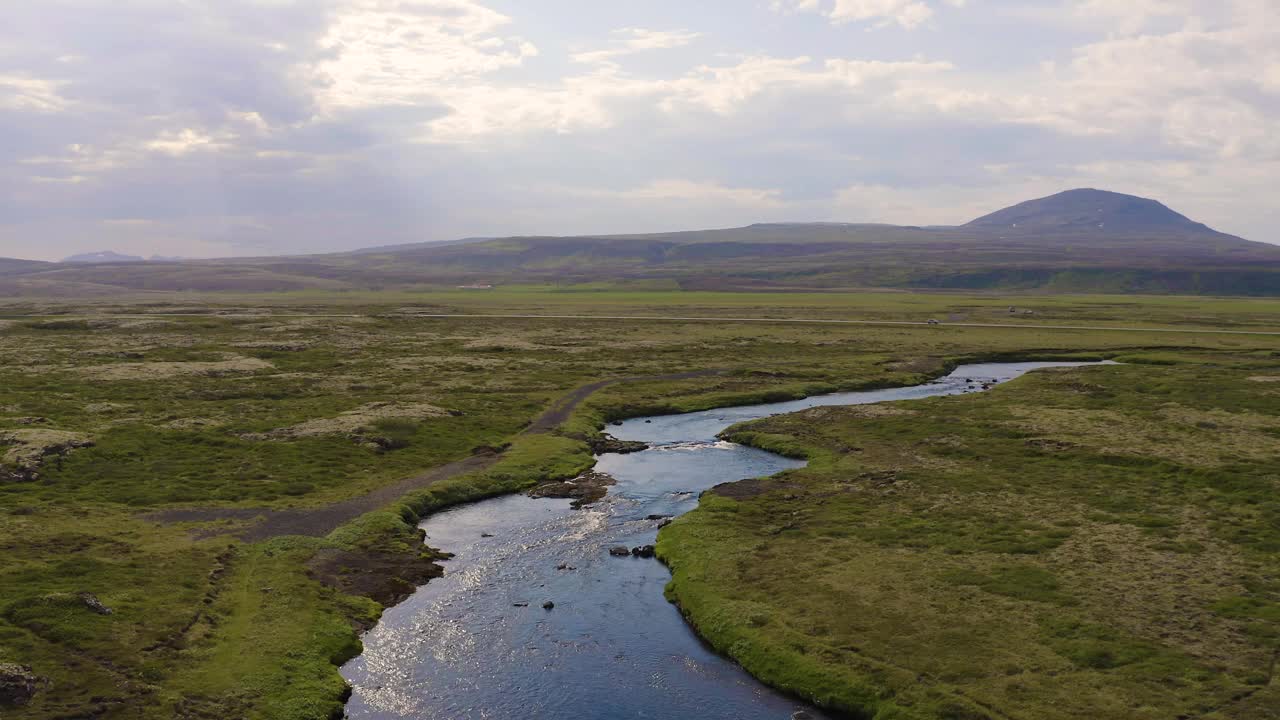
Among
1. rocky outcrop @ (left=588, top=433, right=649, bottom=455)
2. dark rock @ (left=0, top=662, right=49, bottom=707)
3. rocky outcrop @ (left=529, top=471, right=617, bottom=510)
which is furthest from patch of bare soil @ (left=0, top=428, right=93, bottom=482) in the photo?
rocky outcrop @ (left=588, top=433, right=649, bottom=455)

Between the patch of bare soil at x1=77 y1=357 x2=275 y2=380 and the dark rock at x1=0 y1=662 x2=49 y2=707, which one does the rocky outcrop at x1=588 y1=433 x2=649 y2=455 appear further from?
the patch of bare soil at x1=77 y1=357 x2=275 y2=380

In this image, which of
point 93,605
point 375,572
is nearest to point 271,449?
point 375,572

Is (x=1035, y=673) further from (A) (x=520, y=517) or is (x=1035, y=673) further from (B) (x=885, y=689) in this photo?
(A) (x=520, y=517)

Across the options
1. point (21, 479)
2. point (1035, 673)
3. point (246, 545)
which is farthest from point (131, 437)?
point (1035, 673)

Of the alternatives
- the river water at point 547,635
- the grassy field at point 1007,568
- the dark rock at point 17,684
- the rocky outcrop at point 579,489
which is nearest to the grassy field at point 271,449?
the dark rock at point 17,684

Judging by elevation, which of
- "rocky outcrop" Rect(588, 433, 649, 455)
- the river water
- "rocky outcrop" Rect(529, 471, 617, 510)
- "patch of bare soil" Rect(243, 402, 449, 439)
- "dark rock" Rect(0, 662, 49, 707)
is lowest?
the river water

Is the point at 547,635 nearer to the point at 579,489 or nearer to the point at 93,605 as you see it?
the point at 93,605
